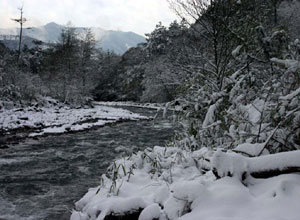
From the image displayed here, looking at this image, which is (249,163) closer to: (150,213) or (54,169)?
(150,213)

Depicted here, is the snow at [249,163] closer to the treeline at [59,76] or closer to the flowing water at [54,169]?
the flowing water at [54,169]

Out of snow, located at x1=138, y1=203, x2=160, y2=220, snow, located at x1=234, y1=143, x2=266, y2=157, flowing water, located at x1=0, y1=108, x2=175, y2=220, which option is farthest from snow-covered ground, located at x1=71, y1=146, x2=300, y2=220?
flowing water, located at x1=0, y1=108, x2=175, y2=220

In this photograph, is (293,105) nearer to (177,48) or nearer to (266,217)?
(266,217)

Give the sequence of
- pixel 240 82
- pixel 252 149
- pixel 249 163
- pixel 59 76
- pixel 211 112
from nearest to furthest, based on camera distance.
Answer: pixel 249 163 → pixel 252 149 → pixel 240 82 → pixel 211 112 → pixel 59 76

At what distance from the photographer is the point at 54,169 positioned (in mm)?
7516

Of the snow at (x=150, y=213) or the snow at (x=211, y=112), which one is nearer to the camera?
the snow at (x=150, y=213)

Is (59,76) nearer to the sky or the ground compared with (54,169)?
nearer to the sky

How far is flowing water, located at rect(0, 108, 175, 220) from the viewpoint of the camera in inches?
195

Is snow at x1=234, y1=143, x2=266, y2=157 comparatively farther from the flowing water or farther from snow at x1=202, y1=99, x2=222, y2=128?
the flowing water

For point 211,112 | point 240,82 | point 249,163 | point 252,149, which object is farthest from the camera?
point 211,112

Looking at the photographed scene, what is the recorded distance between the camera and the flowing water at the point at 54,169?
4.96m

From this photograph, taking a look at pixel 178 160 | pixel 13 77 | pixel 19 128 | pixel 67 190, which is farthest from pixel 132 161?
pixel 13 77

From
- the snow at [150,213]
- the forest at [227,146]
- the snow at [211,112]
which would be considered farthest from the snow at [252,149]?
the snow at [211,112]

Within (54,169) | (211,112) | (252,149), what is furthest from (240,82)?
(54,169)
